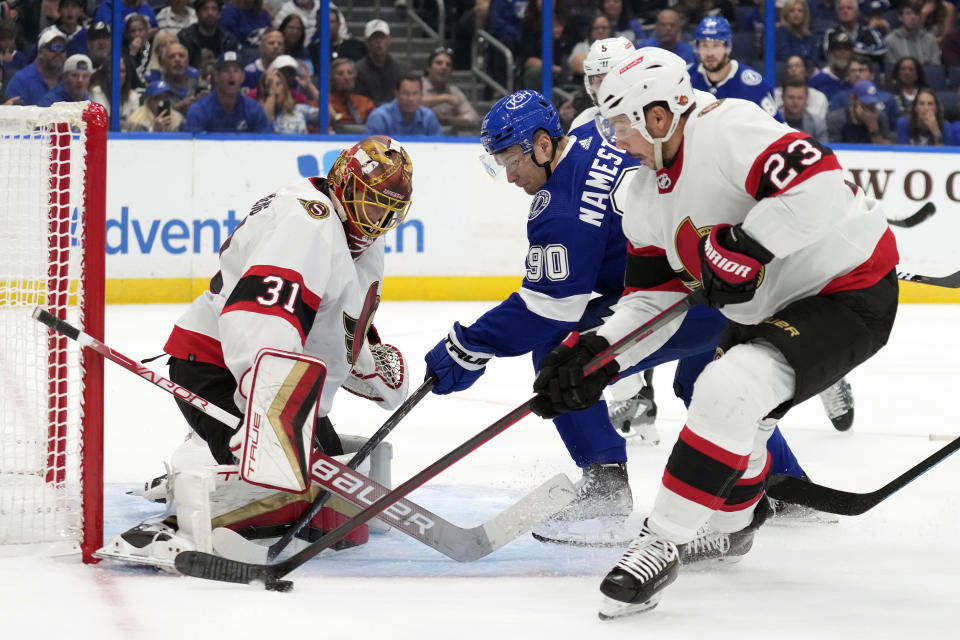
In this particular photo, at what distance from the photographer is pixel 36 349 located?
2625mm

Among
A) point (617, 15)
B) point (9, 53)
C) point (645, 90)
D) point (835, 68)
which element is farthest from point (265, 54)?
point (645, 90)

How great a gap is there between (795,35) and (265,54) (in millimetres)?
3146

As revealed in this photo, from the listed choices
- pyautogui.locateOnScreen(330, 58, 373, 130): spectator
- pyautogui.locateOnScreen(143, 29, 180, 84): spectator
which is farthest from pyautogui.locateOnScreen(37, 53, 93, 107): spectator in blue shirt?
pyautogui.locateOnScreen(330, 58, 373, 130): spectator

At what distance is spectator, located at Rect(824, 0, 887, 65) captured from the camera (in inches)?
314

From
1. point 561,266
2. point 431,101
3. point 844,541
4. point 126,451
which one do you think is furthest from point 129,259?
point 844,541

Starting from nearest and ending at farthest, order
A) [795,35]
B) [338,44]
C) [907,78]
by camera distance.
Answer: [338,44] < [795,35] < [907,78]

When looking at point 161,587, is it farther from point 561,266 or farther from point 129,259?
point 129,259

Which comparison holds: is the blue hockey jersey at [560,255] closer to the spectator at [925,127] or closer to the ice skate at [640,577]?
the ice skate at [640,577]

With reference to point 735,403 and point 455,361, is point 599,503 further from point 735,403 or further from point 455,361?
point 735,403

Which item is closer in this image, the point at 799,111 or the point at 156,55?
the point at 156,55

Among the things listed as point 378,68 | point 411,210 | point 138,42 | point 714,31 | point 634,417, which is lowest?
point 411,210

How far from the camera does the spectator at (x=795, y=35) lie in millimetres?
7789

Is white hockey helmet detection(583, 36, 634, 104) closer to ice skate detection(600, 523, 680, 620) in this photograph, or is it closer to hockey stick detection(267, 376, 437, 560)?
hockey stick detection(267, 376, 437, 560)

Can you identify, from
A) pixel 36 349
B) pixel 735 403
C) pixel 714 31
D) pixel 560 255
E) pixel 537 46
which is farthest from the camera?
pixel 537 46
